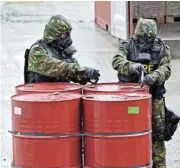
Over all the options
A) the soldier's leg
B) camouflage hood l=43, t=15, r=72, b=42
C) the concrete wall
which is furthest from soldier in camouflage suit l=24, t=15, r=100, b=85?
the concrete wall

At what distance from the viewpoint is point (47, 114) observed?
486 cm

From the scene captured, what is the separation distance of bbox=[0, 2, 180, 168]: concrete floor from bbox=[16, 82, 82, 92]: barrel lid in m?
1.89

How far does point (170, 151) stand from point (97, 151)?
10.1 ft

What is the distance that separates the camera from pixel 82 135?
197 inches

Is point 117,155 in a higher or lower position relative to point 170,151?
higher

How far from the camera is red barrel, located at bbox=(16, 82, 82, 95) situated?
17.7 ft

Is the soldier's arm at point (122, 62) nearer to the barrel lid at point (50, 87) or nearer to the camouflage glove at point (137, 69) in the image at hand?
the camouflage glove at point (137, 69)

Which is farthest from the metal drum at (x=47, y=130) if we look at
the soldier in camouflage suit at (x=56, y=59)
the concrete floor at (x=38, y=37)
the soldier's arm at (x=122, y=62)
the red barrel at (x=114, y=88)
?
the concrete floor at (x=38, y=37)

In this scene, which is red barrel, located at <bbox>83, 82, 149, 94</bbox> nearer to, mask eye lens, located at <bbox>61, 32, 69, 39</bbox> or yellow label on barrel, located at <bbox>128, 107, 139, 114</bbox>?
yellow label on barrel, located at <bbox>128, 107, 139, 114</bbox>

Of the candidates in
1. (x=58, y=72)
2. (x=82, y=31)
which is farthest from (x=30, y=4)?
(x=58, y=72)

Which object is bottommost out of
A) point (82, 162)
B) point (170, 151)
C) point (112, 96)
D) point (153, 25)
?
point (170, 151)

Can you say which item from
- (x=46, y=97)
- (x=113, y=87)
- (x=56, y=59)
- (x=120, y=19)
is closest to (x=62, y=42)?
(x=56, y=59)

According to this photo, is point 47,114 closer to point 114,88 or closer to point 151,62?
point 114,88

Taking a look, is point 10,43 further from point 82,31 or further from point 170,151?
point 170,151
